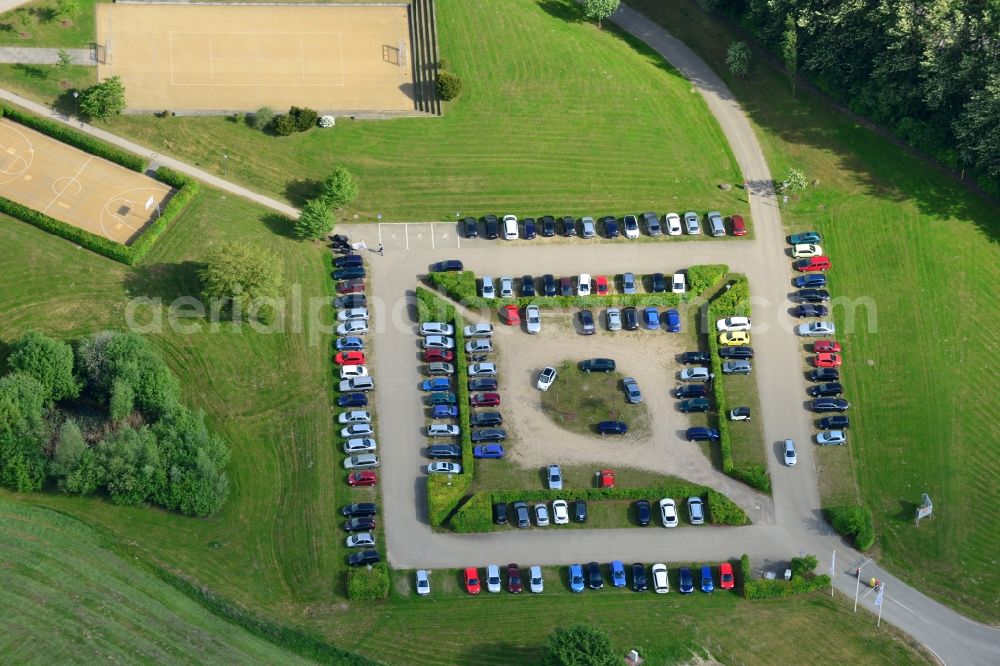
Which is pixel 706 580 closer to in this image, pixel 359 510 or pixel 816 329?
pixel 816 329

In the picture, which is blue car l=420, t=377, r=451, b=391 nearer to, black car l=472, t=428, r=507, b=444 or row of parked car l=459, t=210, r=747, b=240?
black car l=472, t=428, r=507, b=444

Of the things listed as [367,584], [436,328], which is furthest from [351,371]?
[367,584]

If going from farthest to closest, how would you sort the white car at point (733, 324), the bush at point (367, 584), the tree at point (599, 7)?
the tree at point (599, 7) → the white car at point (733, 324) → the bush at point (367, 584)

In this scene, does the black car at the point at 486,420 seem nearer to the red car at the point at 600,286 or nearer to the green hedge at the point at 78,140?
the red car at the point at 600,286

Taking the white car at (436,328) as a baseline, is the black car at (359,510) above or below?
below

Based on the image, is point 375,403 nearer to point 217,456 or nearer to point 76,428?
point 217,456

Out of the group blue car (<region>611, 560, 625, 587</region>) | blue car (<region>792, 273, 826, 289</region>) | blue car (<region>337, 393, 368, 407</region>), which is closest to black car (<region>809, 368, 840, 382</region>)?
blue car (<region>792, 273, 826, 289</region>)

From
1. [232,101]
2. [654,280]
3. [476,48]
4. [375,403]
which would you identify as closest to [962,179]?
[654,280]

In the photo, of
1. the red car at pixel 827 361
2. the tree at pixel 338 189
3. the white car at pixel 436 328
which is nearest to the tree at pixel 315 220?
the tree at pixel 338 189
